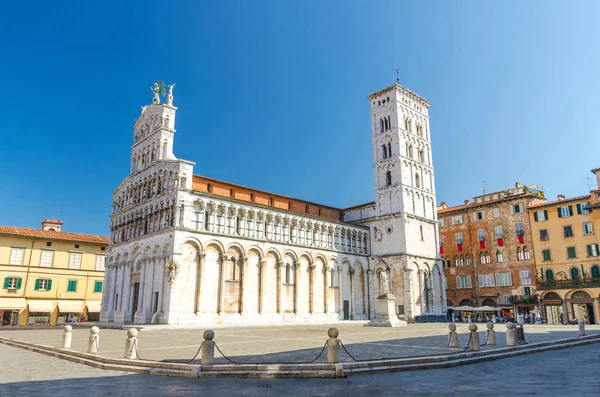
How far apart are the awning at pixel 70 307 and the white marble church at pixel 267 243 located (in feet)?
23.8

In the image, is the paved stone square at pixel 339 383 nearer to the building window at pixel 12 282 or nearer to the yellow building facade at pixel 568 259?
the yellow building facade at pixel 568 259

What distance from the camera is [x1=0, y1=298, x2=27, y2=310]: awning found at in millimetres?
39112

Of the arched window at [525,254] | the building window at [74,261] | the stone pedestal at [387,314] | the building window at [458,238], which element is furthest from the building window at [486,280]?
the building window at [74,261]

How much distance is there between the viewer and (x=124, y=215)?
39.1 m

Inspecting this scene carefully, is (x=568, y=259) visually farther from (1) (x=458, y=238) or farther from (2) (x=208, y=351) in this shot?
(2) (x=208, y=351)

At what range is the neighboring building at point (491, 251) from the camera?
44500mm

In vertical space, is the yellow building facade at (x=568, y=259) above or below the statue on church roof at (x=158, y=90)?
below

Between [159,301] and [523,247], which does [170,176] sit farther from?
[523,247]

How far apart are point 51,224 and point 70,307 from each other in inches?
477

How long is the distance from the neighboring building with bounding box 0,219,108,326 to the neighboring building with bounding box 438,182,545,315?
4015cm

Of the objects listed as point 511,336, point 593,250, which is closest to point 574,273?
point 593,250

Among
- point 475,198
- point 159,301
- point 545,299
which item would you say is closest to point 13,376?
point 159,301

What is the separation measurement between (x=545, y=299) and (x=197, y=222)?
1344 inches

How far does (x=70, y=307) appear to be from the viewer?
42.9 m
